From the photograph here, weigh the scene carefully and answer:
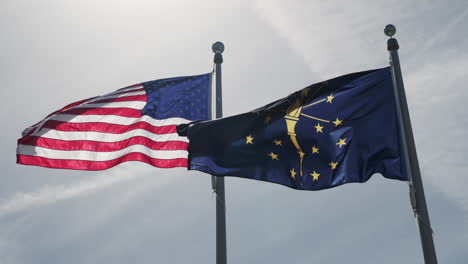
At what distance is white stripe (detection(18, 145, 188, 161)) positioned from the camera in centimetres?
1460

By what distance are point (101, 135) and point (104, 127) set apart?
0.23 m

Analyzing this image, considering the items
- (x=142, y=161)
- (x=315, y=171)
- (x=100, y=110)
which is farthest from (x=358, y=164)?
(x=100, y=110)

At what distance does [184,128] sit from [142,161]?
1921 mm

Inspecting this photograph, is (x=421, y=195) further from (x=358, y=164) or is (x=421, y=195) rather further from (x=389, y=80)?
(x=389, y=80)

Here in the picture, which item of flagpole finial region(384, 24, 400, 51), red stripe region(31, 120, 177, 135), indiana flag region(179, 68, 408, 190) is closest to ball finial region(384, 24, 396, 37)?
flagpole finial region(384, 24, 400, 51)

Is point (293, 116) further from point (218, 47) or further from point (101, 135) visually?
point (101, 135)

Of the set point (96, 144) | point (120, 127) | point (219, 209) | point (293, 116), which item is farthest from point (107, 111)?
point (293, 116)

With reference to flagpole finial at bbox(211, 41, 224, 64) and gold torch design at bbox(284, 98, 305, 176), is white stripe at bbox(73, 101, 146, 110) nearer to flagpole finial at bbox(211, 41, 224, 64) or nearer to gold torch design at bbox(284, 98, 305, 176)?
flagpole finial at bbox(211, 41, 224, 64)

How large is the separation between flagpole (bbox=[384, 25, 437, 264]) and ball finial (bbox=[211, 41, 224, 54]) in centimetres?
432

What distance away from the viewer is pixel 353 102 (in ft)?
41.6

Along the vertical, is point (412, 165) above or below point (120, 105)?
below

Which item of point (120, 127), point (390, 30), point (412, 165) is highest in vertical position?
point (390, 30)

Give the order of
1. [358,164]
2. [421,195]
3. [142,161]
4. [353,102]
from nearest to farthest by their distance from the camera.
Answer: [421,195] < [358,164] < [353,102] < [142,161]

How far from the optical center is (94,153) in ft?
50.3
